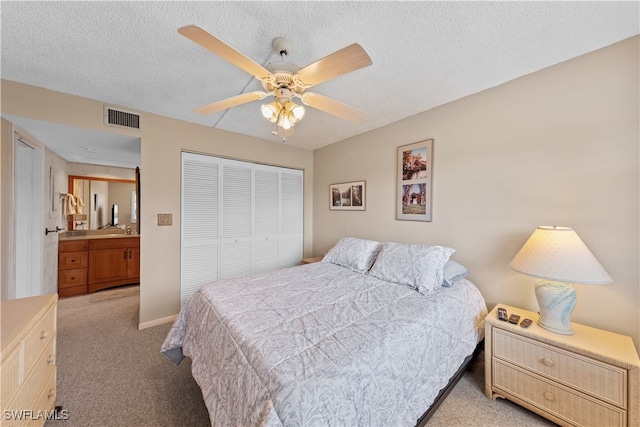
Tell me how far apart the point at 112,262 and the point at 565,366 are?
18.2ft

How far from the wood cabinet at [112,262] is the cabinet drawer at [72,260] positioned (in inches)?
2.7

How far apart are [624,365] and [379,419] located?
1.37 meters

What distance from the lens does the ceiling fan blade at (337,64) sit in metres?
1.17

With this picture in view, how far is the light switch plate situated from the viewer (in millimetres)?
2732

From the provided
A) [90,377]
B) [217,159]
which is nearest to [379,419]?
[90,377]

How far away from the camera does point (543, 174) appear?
1834 millimetres

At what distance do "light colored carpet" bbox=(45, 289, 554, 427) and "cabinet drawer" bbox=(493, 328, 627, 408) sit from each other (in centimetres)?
36

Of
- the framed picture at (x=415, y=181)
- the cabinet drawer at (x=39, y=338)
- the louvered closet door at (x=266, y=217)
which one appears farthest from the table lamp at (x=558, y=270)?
the louvered closet door at (x=266, y=217)

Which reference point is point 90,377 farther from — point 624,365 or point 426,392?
point 624,365

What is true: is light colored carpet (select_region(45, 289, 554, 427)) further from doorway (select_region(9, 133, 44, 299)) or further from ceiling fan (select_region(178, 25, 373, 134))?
ceiling fan (select_region(178, 25, 373, 134))

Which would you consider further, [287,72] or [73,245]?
[73,245]

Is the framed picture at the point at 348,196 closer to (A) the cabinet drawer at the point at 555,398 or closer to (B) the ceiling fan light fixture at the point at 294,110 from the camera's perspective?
(B) the ceiling fan light fixture at the point at 294,110

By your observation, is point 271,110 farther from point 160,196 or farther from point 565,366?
point 565,366

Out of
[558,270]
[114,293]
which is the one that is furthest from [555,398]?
[114,293]
